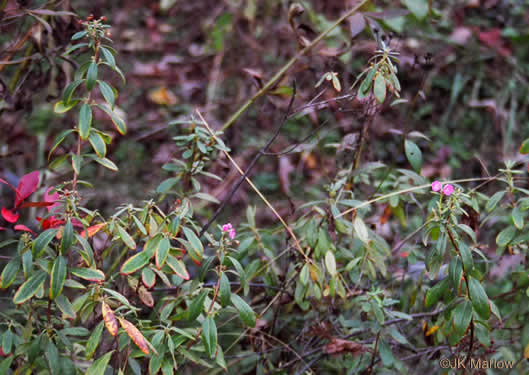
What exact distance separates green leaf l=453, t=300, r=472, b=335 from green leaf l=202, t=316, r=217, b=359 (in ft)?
1.69

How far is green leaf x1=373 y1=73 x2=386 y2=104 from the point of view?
118cm

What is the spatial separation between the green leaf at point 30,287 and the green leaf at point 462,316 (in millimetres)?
855

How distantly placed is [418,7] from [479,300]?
1101 mm

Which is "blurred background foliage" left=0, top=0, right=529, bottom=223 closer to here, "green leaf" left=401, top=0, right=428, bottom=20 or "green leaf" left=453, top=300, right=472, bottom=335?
"green leaf" left=401, top=0, right=428, bottom=20

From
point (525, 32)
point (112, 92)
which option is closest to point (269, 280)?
point (112, 92)

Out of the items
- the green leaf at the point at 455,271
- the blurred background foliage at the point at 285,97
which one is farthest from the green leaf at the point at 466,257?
the blurred background foliage at the point at 285,97

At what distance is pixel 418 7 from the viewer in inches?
70.0

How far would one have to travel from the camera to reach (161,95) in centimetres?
301

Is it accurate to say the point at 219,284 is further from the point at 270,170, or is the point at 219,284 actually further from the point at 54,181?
the point at 270,170

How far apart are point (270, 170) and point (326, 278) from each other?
143 centimetres

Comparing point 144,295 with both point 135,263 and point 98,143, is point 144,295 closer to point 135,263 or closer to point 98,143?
point 135,263

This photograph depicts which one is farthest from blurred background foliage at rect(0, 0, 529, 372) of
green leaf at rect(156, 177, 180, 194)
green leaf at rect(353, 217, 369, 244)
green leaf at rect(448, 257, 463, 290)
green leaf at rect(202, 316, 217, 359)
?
green leaf at rect(202, 316, 217, 359)

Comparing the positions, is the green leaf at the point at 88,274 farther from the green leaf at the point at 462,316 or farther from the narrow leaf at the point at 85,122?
the green leaf at the point at 462,316

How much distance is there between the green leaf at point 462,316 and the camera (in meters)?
1.10
